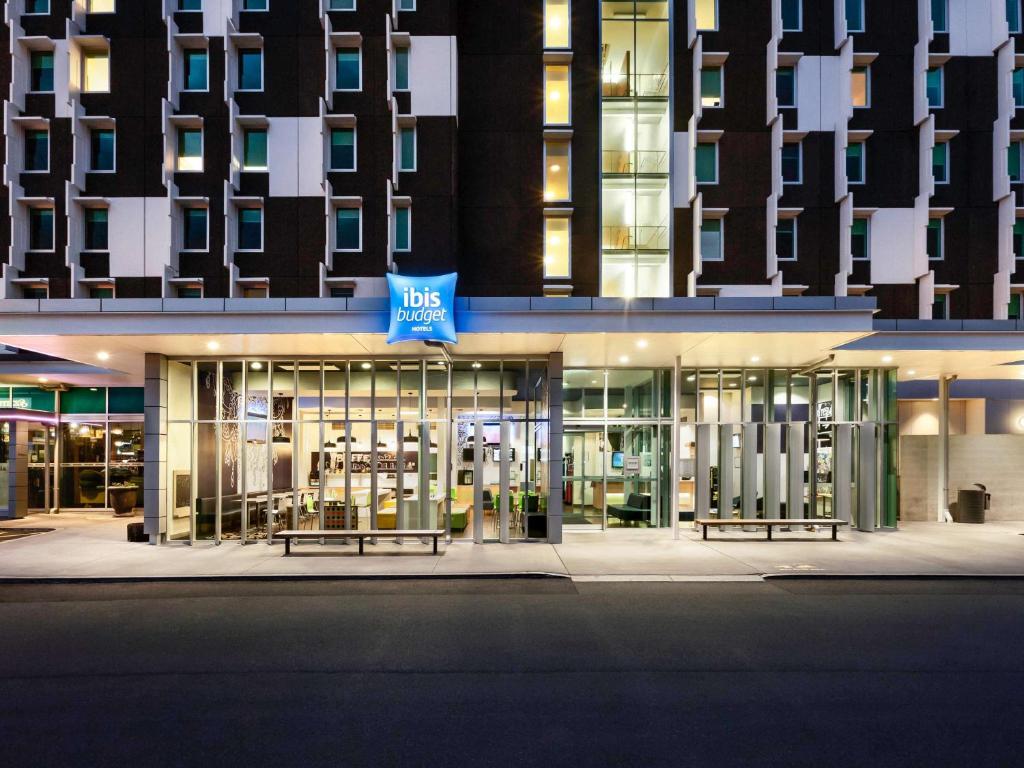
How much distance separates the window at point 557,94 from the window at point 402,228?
621 centimetres

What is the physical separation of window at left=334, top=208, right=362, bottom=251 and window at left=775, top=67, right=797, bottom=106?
16.7 metres

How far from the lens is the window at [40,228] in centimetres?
2317

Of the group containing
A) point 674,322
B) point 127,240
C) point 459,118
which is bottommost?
point 674,322

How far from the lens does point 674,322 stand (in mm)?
11945

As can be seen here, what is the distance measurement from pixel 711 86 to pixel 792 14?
463 cm

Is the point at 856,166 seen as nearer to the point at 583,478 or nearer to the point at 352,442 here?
the point at 583,478

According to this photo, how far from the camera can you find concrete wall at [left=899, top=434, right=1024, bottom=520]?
18484mm

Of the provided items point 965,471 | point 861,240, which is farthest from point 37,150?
point 965,471

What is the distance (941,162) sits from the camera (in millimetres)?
23609

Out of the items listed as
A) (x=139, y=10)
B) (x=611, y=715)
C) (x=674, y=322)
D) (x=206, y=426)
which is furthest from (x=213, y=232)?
(x=611, y=715)

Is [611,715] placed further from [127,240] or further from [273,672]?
[127,240]

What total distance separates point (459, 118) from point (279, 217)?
25.2 feet

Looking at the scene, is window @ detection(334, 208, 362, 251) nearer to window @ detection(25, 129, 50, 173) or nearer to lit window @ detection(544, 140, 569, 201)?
lit window @ detection(544, 140, 569, 201)

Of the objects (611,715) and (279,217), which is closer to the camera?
(611,715)
